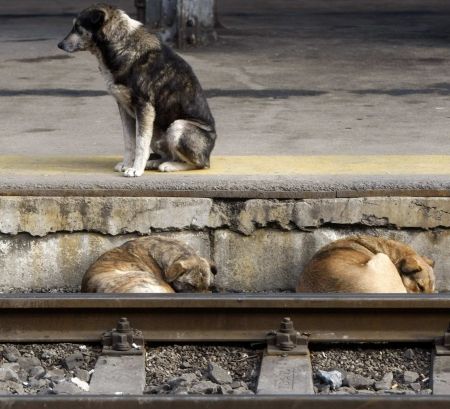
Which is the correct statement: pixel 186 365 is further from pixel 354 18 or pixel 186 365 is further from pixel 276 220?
pixel 354 18

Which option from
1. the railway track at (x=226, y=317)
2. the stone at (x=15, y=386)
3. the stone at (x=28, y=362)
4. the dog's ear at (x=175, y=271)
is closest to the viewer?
the stone at (x=15, y=386)

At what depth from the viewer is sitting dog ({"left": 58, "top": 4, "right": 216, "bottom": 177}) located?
25.6 ft

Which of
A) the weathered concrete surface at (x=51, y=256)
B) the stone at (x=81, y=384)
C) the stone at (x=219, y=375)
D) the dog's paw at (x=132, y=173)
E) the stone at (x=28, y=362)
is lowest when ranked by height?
the weathered concrete surface at (x=51, y=256)

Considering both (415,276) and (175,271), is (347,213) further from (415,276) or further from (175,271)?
(175,271)

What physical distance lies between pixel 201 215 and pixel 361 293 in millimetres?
1590

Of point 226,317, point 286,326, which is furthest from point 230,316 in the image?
point 286,326

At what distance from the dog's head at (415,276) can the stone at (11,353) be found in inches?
85.3

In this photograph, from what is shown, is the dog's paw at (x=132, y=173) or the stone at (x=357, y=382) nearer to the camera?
the stone at (x=357, y=382)

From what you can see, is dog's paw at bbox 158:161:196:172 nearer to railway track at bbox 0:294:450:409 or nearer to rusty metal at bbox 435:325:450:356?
railway track at bbox 0:294:450:409

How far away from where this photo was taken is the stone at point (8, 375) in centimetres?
548

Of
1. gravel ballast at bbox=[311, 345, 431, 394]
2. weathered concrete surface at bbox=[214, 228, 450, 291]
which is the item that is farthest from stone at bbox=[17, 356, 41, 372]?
weathered concrete surface at bbox=[214, 228, 450, 291]

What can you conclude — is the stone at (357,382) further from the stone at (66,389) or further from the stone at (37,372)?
the stone at (37,372)

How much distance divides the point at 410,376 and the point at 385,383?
141 millimetres
